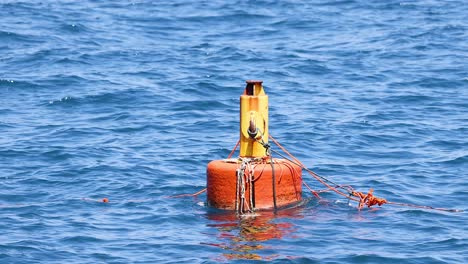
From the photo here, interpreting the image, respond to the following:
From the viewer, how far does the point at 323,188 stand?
1356cm

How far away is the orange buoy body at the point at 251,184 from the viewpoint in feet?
38.1

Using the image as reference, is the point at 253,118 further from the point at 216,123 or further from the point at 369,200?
the point at 216,123

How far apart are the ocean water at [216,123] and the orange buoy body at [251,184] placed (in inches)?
7.5

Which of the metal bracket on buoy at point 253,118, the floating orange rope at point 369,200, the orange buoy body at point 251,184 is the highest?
the metal bracket on buoy at point 253,118

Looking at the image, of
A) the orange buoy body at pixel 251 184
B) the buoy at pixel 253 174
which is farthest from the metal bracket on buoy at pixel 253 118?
the orange buoy body at pixel 251 184

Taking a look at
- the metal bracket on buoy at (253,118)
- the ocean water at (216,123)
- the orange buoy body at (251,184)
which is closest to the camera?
the ocean water at (216,123)

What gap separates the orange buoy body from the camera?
11609mm

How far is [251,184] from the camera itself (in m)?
11.6

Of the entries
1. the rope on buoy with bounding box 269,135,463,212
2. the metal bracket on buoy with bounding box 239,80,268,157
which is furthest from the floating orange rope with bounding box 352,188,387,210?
the metal bracket on buoy with bounding box 239,80,268,157

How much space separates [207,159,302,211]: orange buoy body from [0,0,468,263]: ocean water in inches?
7.5

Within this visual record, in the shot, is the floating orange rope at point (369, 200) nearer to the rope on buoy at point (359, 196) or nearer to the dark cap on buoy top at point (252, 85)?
the rope on buoy at point (359, 196)

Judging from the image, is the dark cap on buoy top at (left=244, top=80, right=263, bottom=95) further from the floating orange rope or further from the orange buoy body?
the floating orange rope

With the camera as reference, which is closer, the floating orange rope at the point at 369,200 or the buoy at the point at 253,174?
the buoy at the point at 253,174

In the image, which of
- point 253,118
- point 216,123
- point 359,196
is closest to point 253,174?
point 253,118
